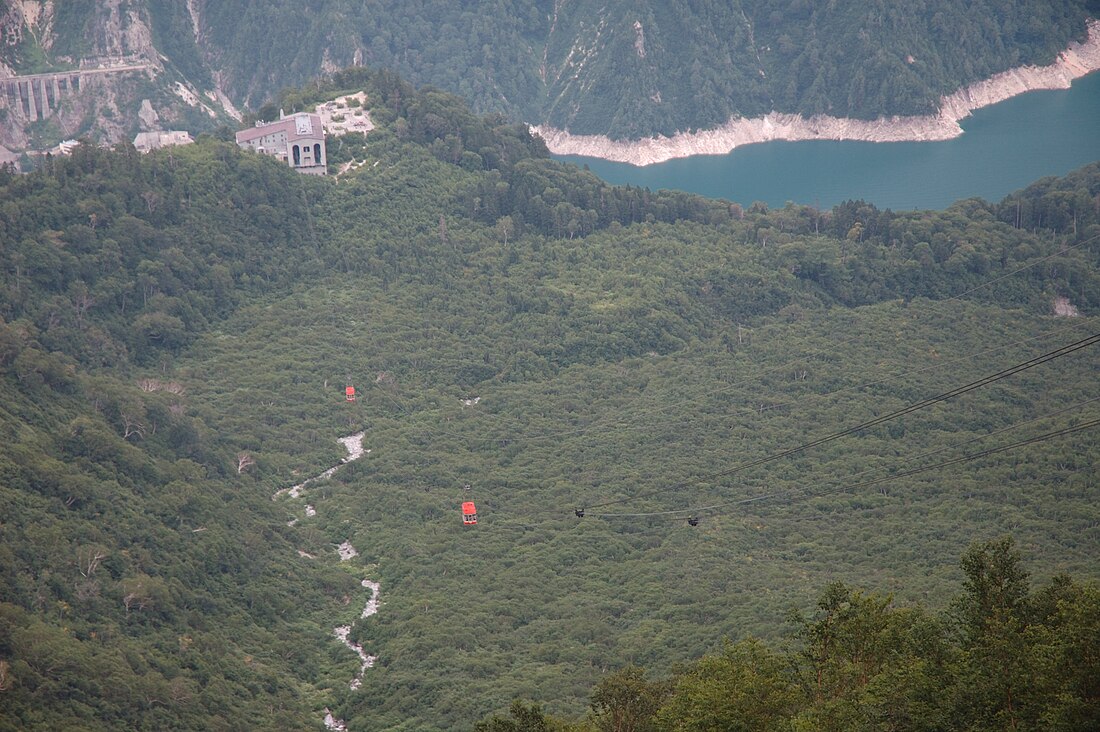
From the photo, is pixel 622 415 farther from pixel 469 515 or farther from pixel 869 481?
pixel 869 481

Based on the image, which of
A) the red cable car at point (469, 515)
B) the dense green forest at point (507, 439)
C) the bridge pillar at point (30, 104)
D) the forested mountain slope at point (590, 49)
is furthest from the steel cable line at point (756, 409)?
the bridge pillar at point (30, 104)

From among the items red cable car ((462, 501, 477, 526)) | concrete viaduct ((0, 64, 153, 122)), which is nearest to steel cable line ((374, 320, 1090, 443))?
red cable car ((462, 501, 477, 526))

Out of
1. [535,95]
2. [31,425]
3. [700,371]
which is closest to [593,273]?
[700,371]

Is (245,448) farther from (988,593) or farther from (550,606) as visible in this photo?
(988,593)

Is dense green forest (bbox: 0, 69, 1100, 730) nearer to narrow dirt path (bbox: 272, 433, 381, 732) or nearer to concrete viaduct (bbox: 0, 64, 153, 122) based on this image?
narrow dirt path (bbox: 272, 433, 381, 732)

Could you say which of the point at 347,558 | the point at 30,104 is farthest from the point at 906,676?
the point at 30,104

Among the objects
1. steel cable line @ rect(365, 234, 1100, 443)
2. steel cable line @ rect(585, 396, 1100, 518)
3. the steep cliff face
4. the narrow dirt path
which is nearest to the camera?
the narrow dirt path
